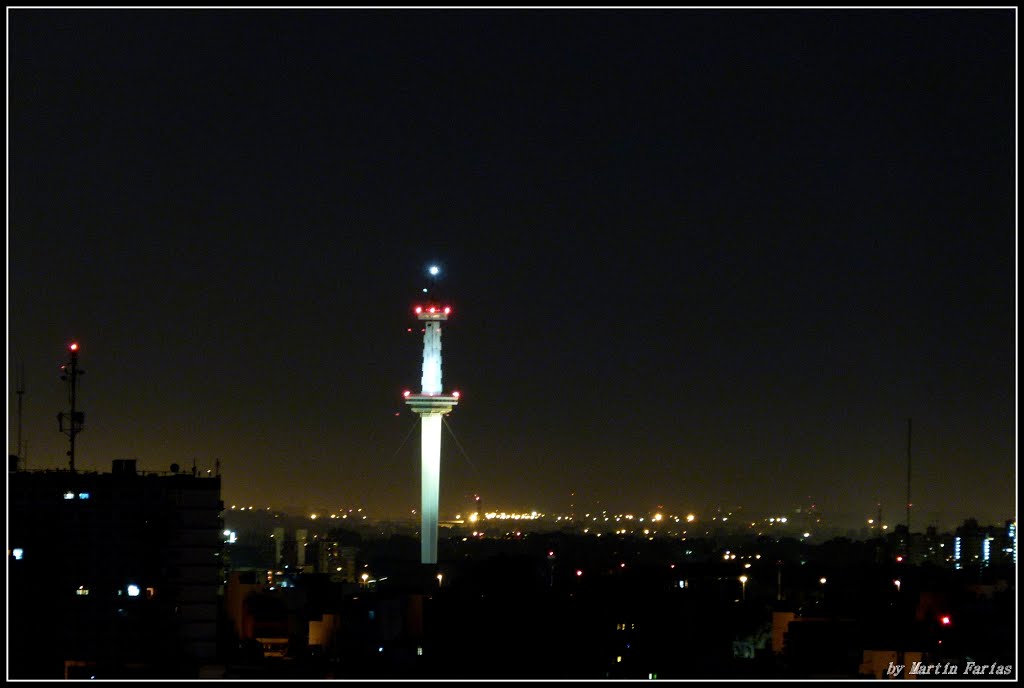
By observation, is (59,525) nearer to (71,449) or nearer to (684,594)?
(71,449)

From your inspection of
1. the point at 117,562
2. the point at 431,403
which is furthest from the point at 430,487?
the point at 117,562

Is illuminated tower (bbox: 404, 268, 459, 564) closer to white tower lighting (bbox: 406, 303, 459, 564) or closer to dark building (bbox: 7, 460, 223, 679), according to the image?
white tower lighting (bbox: 406, 303, 459, 564)

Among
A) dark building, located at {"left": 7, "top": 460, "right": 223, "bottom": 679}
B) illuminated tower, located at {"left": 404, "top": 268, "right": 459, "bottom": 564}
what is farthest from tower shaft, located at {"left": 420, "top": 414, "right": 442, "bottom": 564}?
dark building, located at {"left": 7, "top": 460, "right": 223, "bottom": 679}

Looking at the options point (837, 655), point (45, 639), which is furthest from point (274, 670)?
point (837, 655)

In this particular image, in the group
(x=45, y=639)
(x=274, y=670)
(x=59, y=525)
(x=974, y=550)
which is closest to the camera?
(x=274, y=670)

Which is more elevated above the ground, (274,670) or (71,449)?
(71,449)

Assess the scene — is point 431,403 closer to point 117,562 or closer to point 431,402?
point 431,402

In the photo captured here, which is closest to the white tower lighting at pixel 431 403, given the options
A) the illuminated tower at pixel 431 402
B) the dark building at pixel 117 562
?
the illuminated tower at pixel 431 402
